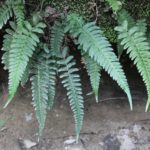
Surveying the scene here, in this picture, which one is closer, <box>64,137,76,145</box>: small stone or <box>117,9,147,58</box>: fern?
<box>117,9,147,58</box>: fern

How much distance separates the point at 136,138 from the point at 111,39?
0.94m

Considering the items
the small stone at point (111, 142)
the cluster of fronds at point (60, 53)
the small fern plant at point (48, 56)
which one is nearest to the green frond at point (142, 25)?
the cluster of fronds at point (60, 53)

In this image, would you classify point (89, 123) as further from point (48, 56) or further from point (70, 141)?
point (48, 56)

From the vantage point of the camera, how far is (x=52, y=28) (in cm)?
314

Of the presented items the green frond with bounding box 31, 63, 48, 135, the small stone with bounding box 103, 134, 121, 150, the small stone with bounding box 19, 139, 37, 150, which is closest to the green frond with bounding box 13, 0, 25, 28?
the green frond with bounding box 31, 63, 48, 135

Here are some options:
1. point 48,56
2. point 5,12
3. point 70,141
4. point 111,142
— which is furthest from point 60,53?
point 111,142

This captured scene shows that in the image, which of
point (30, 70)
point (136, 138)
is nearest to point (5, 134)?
point (30, 70)

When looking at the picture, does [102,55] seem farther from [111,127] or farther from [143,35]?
[111,127]

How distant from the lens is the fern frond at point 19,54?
110 inches

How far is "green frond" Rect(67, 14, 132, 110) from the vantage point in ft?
9.30

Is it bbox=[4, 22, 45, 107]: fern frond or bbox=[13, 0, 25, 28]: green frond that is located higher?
bbox=[13, 0, 25, 28]: green frond

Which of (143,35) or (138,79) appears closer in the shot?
(143,35)

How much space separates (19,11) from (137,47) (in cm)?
100

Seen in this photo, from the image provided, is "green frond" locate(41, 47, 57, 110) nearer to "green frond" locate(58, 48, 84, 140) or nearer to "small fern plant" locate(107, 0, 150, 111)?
"green frond" locate(58, 48, 84, 140)
